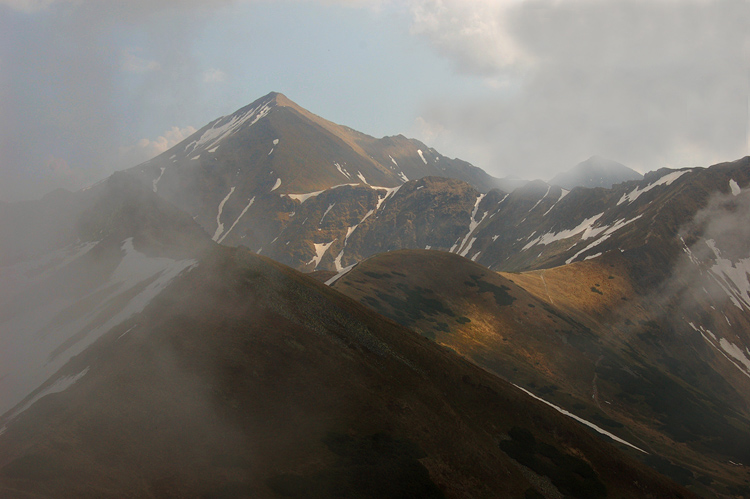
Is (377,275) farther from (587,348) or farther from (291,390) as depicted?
(291,390)

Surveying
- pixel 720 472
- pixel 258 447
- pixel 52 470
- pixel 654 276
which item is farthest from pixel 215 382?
pixel 654 276

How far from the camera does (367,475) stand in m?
41.1

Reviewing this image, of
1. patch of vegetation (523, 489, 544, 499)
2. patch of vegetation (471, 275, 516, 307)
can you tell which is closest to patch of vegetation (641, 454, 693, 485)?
patch of vegetation (523, 489, 544, 499)

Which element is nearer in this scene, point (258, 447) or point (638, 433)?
point (258, 447)

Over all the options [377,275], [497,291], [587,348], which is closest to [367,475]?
[377,275]

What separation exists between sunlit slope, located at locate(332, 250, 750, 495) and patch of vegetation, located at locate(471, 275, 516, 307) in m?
0.49

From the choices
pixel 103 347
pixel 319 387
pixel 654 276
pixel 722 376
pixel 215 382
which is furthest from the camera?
pixel 654 276

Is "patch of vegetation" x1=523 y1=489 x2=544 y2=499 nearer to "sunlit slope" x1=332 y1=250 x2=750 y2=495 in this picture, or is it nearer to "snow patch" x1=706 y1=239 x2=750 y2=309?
"sunlit slope" x1=332 y1=250 x2=750 y2=495

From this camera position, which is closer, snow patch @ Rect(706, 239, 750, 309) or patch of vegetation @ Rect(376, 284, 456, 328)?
patch of vegetation @ Rect(376, 284, 456, 328)

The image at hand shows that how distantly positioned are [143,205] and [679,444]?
446 ft

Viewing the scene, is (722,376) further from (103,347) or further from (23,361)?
(23,361)

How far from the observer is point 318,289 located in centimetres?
7206

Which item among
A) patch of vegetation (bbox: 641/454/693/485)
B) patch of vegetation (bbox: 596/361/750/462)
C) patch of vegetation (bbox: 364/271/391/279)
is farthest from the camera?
patch of vegetation (bbox: 364/271/391/279)

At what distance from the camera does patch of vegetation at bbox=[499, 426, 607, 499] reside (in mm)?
51312
